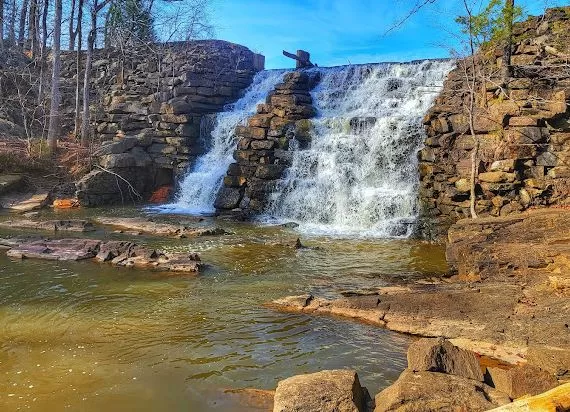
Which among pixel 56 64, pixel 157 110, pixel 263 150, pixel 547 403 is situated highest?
pixel 56 64

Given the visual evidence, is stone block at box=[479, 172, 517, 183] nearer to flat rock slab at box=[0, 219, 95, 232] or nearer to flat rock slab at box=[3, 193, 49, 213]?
flat rock slab at box=[0, 219, 95, 232]

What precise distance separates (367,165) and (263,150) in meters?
3.92

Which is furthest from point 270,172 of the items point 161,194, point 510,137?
point 510,137

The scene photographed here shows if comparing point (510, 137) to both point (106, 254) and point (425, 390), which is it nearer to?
point (106, 254)

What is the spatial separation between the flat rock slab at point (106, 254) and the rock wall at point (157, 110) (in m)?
7.78

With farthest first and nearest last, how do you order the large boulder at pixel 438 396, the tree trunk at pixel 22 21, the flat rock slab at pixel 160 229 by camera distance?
the tree trunk at pixel 22 21 < the flat rock slab at pixel 160 229 < the large boulder at pixel 438 396

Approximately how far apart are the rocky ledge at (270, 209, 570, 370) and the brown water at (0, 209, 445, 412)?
0.40 meters

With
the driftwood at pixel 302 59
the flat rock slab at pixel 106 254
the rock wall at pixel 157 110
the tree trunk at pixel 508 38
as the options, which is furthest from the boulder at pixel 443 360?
the driftwood at pixel 302 59

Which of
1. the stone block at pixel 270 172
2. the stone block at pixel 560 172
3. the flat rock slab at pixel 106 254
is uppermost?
the stone block at pixel 560 172

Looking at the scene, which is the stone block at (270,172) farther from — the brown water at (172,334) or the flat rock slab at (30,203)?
the flat rock slab at (30,203)

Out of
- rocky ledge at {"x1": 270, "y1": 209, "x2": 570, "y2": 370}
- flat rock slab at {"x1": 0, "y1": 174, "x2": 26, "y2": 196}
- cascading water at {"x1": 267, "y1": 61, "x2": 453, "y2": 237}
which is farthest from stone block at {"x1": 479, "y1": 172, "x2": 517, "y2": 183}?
flat rock slab at {"x1": 0, "y1": 174, "x2": 26, "y2": 196}

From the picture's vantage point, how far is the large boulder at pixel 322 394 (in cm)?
337

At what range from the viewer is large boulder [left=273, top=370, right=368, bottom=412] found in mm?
3367

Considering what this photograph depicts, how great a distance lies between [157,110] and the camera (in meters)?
20.6
